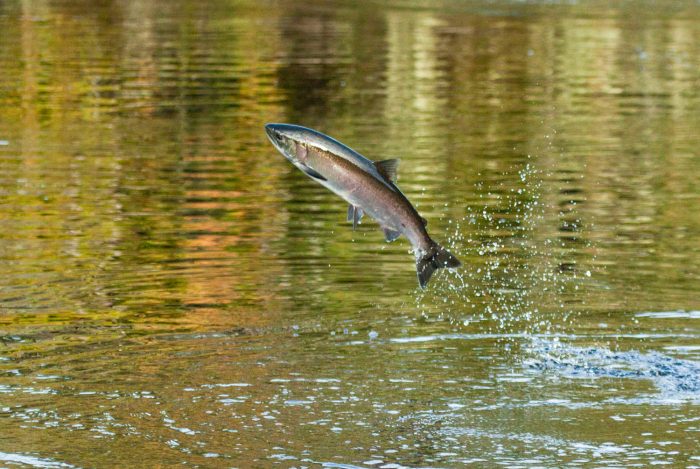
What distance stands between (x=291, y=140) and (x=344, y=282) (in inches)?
193

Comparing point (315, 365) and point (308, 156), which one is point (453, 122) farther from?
point (308, 156)

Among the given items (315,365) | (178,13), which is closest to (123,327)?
(315,365)

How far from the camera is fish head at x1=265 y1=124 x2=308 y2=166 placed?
8500mm

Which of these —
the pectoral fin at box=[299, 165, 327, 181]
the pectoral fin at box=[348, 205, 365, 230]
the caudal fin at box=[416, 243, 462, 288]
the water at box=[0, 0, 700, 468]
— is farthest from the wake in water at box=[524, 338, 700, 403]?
the pectoral fin at box=[299, 165, 327, 181]

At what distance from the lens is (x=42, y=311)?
12.2 meters

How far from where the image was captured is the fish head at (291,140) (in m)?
8.50

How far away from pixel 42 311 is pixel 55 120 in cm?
1417

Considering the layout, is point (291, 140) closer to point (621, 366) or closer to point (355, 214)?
point (355, 214)

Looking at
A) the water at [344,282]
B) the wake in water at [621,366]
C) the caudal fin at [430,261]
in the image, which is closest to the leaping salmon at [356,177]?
the caudal fin at [430,261]

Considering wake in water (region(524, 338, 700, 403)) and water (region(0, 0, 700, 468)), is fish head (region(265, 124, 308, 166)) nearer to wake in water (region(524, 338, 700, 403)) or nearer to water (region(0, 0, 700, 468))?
water (region(0, 0, 700, 468))

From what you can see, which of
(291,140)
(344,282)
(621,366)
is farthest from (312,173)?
(344,282)

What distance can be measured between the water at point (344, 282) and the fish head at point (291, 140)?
58.4 inches

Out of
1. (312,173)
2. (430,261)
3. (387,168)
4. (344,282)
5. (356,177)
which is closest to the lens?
(312,173)

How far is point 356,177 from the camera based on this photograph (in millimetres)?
8609
